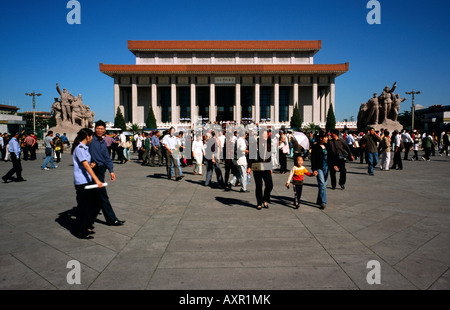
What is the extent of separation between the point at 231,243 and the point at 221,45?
60.0 meters

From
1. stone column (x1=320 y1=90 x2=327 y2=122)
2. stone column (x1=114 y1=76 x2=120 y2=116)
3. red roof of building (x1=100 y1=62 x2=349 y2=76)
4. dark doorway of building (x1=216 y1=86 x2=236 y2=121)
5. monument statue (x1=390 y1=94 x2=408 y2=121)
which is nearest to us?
monument statue (x1=390 y1=94 x2=408 y2=121)

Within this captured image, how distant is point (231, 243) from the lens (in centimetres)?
443

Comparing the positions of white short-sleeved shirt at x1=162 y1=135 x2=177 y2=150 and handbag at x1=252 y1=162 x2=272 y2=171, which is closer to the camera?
handbag at x1=252 y1=162 x2=272 y2=171

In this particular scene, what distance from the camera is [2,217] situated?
5.80m

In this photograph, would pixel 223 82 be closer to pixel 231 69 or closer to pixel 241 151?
pixel 231 69

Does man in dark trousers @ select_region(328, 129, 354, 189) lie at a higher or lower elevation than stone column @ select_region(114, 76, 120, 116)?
lower

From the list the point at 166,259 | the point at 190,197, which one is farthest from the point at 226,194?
the point at 166,259

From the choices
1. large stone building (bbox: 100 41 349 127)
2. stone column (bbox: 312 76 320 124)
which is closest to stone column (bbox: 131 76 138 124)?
large stone building (bbox: 100 41 349 127)

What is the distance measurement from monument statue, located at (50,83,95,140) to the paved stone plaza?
2350 cm

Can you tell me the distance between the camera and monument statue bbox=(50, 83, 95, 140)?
2916cm

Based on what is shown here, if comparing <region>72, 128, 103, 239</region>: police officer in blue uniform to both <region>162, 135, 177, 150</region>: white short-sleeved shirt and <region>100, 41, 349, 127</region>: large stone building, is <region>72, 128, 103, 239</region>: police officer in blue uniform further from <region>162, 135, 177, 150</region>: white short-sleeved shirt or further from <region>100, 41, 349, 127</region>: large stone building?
<region>100, 41, 349, 127</region>: large stone building

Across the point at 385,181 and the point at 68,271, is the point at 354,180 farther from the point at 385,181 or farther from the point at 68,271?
the point at 68,271
